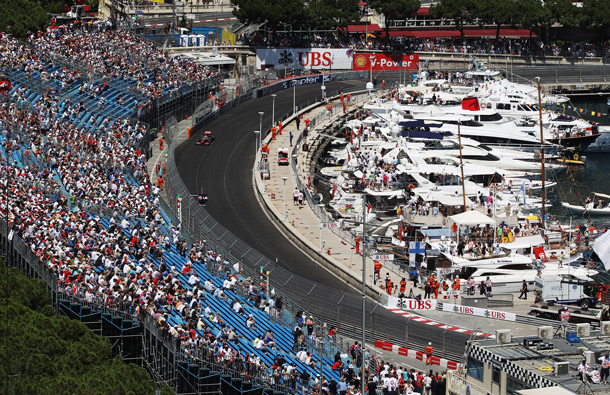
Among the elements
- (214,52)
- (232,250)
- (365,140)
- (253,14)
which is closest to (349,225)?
(232,250)

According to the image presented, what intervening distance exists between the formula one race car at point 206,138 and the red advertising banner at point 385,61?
4522 cm

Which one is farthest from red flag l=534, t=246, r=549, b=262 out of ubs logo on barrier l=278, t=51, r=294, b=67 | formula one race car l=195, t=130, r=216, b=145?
ubs logo on barrier l=278, t=51, r=294, b=67

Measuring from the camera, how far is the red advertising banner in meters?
141

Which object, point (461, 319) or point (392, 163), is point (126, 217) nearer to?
point (461, 319)

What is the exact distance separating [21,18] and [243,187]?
37.3 meters

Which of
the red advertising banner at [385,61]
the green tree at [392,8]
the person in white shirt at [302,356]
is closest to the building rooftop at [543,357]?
the person in white shirt at [302,356]

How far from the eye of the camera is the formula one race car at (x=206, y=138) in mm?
97125

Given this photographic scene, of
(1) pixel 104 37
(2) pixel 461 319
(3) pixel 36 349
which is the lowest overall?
(2) pixel 461 319

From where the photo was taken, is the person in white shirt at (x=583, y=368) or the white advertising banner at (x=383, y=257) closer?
the person in white shirt at (x=583, y=368)

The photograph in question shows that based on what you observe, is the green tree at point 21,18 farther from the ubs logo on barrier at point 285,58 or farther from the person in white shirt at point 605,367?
the person in white shirt at point 605,367

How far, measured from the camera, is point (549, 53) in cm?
14938

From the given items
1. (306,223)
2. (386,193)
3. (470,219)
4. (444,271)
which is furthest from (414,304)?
(386,193)

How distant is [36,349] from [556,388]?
753 inches

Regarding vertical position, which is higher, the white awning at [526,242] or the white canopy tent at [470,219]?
the white canopy tent at [470,219]
